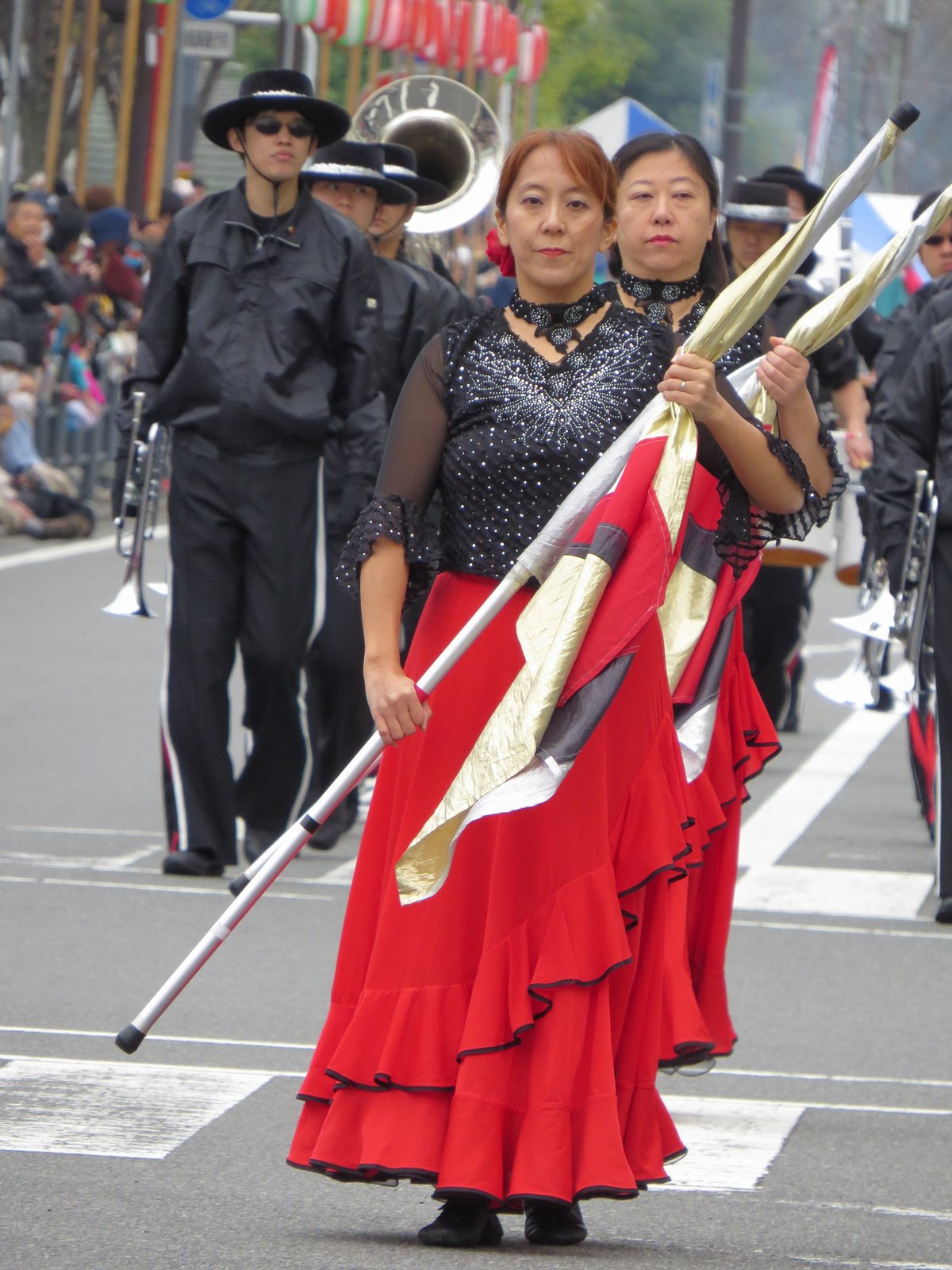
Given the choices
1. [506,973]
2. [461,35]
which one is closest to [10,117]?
[506,973]

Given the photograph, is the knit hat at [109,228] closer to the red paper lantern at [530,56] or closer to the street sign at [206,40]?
the street sign at [206,40]

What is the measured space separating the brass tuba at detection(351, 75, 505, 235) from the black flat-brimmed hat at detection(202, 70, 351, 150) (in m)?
3.73

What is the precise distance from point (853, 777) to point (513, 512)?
23.3 ft

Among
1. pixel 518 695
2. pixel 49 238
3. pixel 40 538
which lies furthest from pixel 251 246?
pixel 49 238

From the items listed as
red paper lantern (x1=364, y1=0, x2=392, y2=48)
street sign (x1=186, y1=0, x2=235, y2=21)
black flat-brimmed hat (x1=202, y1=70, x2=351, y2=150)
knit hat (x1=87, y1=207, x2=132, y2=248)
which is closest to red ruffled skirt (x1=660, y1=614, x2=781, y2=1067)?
black flat-brimmed hat (x1=202, y1=70, x2=351, y2=150)

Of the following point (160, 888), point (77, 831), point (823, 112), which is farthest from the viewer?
point (823, 112)

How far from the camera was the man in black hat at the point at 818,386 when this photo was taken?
9.69 m

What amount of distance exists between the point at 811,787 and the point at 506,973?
269 inches

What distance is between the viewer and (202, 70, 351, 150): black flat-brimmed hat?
8.72 metres

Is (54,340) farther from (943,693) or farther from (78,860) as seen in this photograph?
(943,693)

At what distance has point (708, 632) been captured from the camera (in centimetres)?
621

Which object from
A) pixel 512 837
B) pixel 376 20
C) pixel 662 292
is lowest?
pixel 512 837

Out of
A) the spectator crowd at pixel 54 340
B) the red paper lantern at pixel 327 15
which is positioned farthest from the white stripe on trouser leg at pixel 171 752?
the red paper lantern at pixel 327 15

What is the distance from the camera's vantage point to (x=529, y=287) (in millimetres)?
5000
